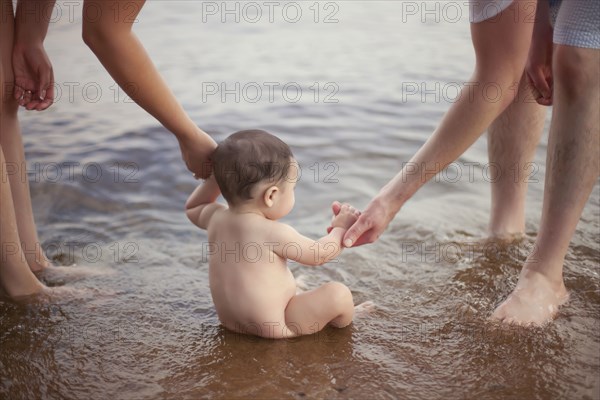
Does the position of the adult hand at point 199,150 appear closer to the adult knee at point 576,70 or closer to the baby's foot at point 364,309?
the baby's foot at point 364,309

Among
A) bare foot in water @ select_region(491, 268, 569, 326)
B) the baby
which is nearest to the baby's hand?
the baby

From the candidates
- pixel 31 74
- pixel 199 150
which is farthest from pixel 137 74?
pixel 31 74

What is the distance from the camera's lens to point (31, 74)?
9.11 feet

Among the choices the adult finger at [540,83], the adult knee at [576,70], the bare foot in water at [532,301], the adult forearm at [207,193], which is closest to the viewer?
the adult knee at [576,70]

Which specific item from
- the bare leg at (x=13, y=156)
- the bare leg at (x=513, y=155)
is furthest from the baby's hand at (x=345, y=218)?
the bare leg at (x=13, y=156)

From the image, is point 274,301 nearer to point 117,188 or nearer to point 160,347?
point 160,347

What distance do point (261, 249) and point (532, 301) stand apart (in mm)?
964

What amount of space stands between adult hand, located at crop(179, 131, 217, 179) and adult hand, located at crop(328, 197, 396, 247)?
52 cm

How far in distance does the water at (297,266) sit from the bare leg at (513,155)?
12 cm

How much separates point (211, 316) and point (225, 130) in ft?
7.60

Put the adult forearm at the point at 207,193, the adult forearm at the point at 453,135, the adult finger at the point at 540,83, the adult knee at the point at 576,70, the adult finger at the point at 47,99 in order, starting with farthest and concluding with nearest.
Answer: the adult finger at the point at 47,99 < the adult finger at the point at 540,83 < the adult forearm at the point at 453,135 < the adult forearm at the point at 207,193 < the adult knee at the point at 576,70

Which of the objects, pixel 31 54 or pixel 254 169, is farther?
pixel 31 54

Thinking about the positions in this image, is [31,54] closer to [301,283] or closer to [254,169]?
[254,169]

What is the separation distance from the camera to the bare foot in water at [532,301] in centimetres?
231
